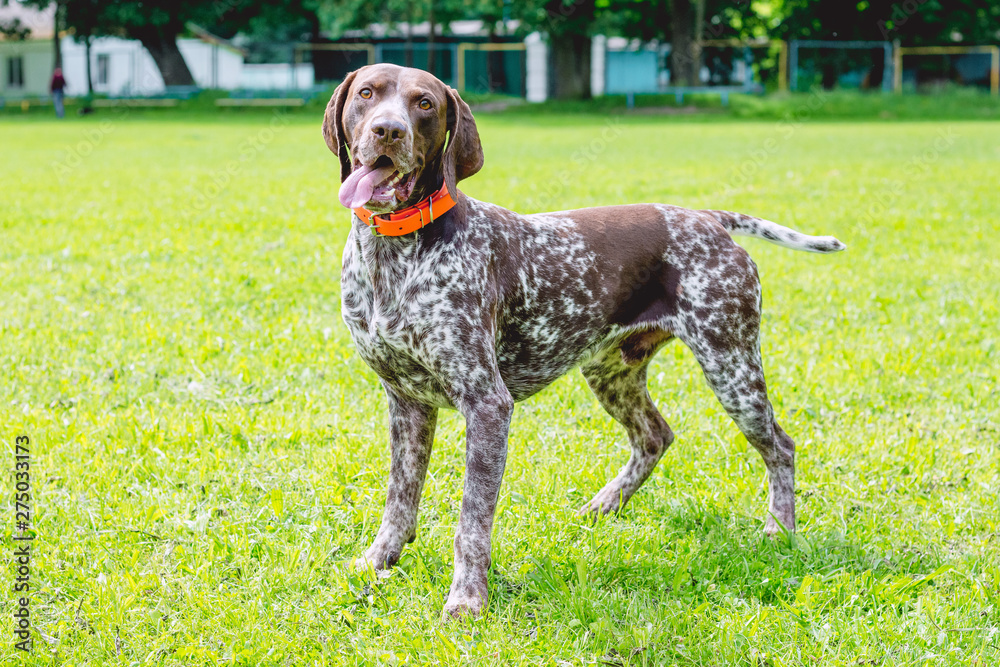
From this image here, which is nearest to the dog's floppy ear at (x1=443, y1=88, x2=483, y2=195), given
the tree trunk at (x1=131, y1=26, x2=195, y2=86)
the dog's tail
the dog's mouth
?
the dog's mouth

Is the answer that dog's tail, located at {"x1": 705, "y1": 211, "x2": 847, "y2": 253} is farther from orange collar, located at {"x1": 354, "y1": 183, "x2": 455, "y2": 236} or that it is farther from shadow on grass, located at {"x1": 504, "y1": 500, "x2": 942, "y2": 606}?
orange collar, located at {"x1": 354, "y1": 183, "x2": 455, "y2": 236}

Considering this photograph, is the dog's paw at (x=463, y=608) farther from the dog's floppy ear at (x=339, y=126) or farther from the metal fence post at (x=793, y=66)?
the metal fence post at (x=793, y=66)

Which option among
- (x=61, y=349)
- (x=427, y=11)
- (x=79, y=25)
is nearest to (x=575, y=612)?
(x=61, y=349)

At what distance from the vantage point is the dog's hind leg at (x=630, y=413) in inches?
163

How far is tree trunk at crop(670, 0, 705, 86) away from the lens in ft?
133

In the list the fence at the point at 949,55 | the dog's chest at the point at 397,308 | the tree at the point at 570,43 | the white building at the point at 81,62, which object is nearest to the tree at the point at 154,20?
the white building at the point at 81,62

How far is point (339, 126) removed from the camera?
3455 millimetres

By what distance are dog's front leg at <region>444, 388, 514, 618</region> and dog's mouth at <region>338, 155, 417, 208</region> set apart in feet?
2.45

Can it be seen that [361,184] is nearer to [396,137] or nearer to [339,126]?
[396,137]

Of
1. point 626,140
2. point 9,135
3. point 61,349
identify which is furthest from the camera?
point 9,135

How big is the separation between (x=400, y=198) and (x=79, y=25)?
45291 mm

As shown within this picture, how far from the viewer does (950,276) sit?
8469 millimetres

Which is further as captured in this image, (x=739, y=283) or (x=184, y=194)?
(x=184, y=194)

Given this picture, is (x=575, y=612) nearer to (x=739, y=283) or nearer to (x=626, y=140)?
(x=739, y=283)
